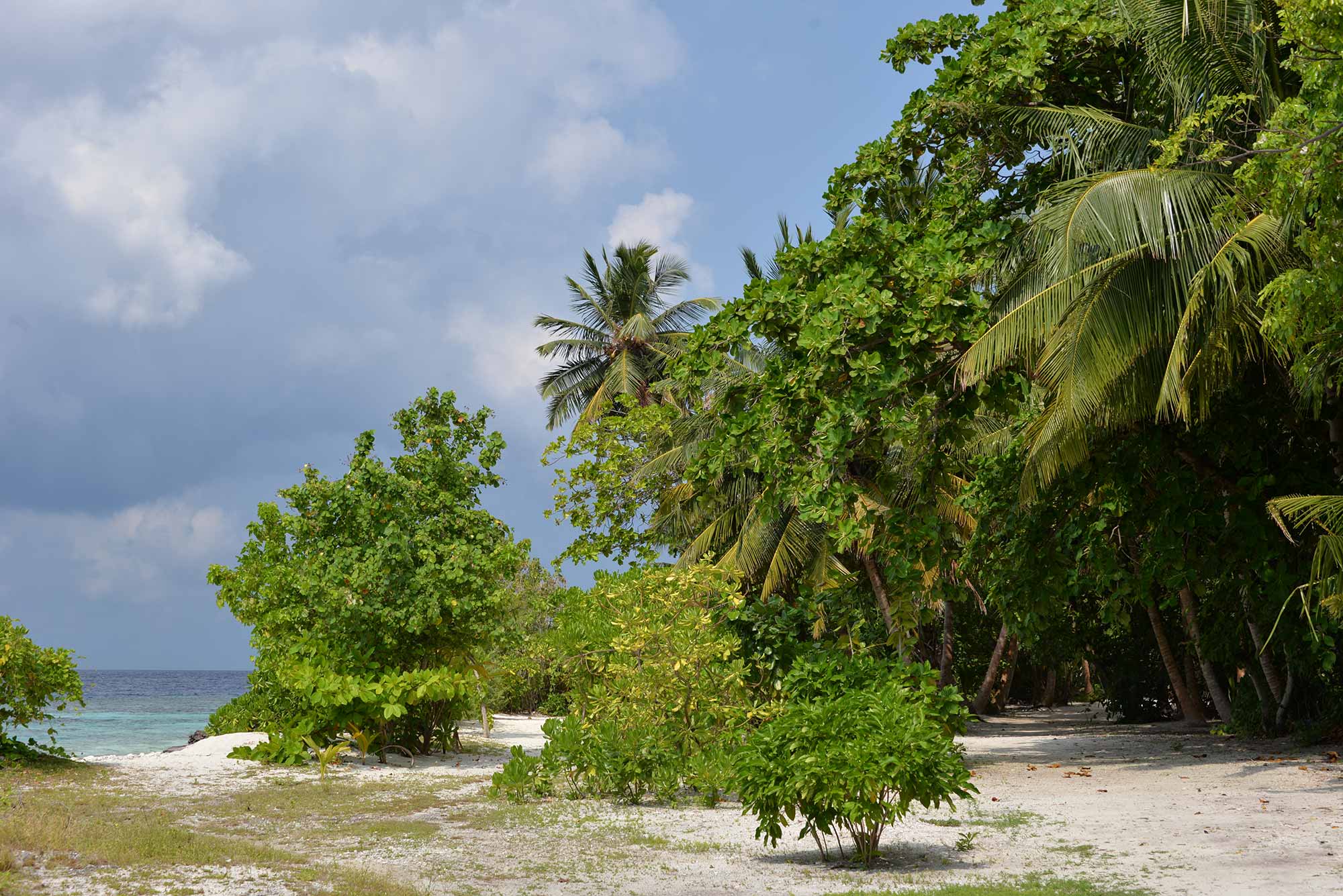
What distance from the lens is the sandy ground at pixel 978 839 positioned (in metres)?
5.97

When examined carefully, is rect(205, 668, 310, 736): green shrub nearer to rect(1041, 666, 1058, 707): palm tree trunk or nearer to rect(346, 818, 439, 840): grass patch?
rect(346, 818, 439, 840): grass patch

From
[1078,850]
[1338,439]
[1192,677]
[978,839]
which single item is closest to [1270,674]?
[1338,439]

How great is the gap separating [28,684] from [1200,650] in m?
14.8

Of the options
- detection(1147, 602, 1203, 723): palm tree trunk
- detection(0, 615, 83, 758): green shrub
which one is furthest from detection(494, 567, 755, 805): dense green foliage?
detection(1147, 602, 1203, 723): palm tree trunk

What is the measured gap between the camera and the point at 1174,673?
16625 millimetres

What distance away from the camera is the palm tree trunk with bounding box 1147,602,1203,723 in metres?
16.0

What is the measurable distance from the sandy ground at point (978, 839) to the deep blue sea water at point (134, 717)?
23.2 ft

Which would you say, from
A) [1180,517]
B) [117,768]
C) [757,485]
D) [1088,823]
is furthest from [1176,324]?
[117,768]

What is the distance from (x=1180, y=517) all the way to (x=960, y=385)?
129 inches

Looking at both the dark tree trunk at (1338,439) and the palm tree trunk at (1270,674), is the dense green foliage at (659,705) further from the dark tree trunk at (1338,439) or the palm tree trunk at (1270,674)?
the palm tree trunk at (1270,674)

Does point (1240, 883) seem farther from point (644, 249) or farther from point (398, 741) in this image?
point (644, 249)

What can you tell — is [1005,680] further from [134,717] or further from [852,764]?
[134,717]

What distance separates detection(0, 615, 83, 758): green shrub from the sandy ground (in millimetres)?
1362

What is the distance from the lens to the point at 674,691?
10.1 meters
